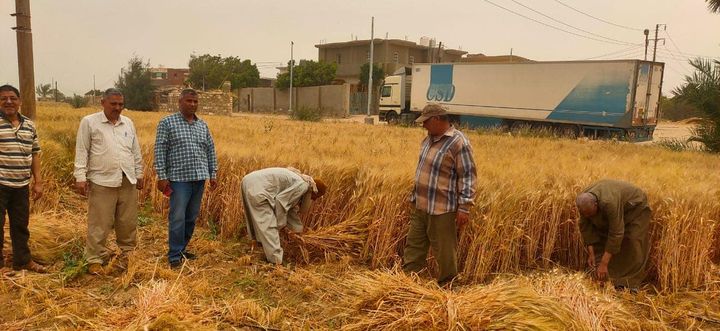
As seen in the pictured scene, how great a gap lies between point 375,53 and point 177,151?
2127 inches

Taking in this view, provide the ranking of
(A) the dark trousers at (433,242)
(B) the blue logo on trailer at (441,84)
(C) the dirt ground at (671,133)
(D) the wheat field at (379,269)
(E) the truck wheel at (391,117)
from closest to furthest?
(D) the wheat field at (379,269) < (A) the dark trousers at (433,242) < (B) the blue logo on trailer at (441,84) < (C) the dirt ground at (671,133) < (E) the truck wheel at (391,117)

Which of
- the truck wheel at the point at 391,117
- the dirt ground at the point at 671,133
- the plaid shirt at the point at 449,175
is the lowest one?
the dirt ground at the point at 671,133

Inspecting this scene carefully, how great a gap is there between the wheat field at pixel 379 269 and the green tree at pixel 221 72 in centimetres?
5061

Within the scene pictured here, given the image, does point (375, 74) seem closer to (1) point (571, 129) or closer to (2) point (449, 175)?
(1) point (571, 129)

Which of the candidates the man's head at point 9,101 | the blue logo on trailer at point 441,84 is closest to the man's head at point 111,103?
the man's head at point 9,101

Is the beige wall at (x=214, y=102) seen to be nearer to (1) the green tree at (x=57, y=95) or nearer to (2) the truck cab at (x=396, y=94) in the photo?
(2) the truck cab at (x=396, y=94)

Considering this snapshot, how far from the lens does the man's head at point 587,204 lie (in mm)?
4211

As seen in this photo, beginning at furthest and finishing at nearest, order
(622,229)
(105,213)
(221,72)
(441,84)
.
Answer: (221,72) → (441,84) → (105,213) → (622,229)

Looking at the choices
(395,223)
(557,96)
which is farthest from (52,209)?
(557,96)

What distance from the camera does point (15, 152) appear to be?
4.32 meters

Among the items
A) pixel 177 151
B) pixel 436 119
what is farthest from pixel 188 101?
pixel 436 119

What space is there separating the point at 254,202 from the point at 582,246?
3253 millimetres

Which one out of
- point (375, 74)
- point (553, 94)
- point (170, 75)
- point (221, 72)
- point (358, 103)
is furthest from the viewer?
point (170, 75)

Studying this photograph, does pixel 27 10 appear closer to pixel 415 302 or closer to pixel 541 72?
pixel 415 302
